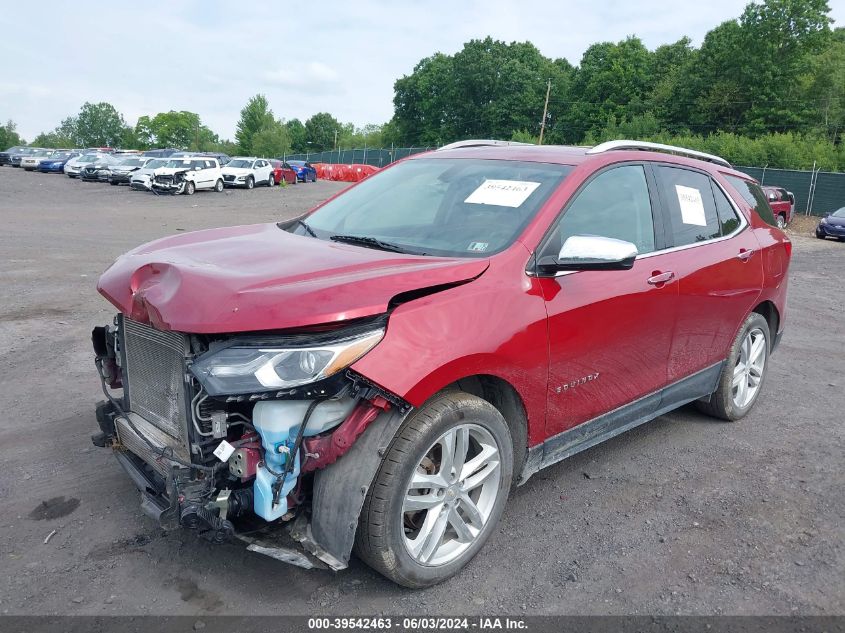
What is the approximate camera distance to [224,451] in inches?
101

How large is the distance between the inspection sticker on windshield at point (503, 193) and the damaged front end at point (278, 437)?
3.89 feet

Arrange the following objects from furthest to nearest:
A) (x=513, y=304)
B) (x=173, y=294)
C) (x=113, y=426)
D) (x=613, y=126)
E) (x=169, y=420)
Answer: (x=613, y=126)
(x=113, y=426)
(x=513, y=304)
(x=169, y=420)
(x=173, y=294)

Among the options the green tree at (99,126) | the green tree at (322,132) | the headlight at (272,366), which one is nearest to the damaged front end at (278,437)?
the headlight at (272,366)

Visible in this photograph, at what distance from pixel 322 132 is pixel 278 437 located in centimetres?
12752

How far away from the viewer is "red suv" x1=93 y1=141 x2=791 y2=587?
101 inches

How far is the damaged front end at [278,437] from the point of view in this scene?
253cm

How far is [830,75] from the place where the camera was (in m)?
52.4

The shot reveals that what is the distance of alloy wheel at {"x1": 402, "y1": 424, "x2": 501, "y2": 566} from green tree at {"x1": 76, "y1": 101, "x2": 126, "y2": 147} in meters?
155

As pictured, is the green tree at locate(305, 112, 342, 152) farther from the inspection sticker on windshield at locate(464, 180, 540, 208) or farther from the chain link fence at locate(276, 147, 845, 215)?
the inspection sticker on windshield at locate(464, 180, 540, 208)

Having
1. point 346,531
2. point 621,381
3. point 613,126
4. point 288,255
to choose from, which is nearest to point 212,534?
point 346,531

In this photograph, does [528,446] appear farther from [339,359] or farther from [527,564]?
[339,359]

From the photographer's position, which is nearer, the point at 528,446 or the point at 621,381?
the point at 528,446

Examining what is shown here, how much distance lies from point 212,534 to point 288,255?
1.23 meters

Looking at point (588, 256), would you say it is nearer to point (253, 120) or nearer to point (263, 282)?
point (263, 282)
